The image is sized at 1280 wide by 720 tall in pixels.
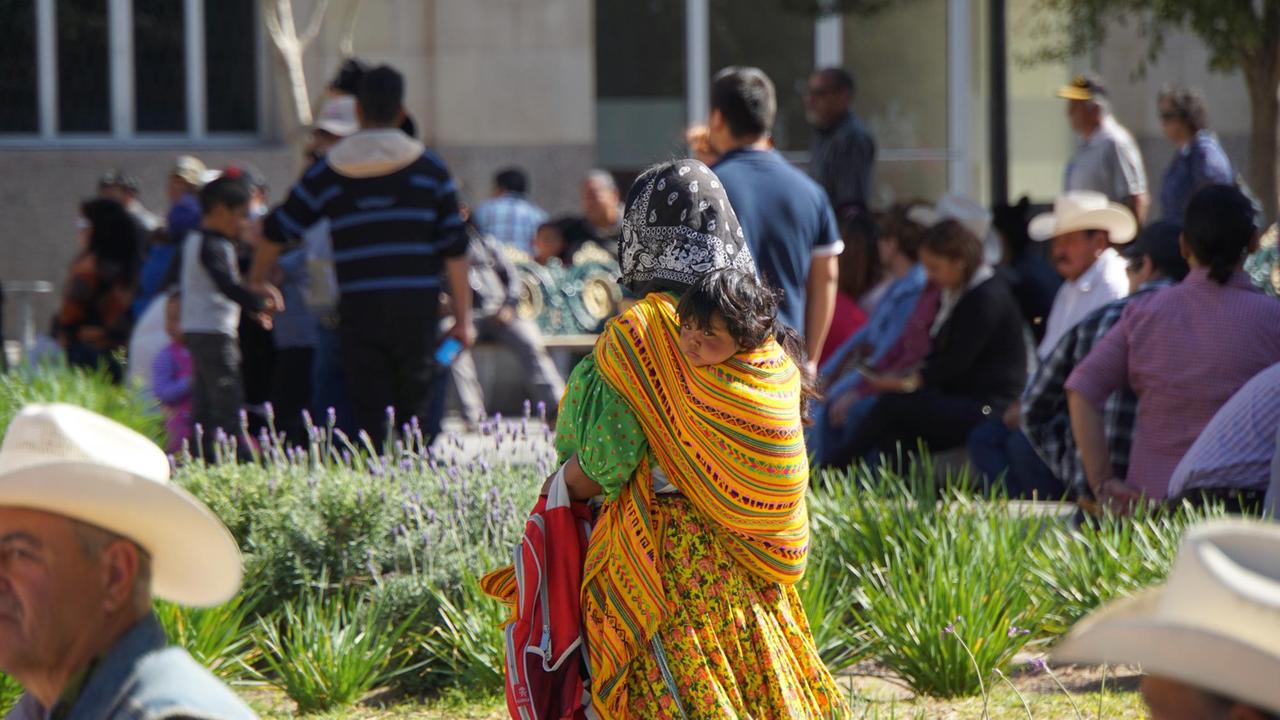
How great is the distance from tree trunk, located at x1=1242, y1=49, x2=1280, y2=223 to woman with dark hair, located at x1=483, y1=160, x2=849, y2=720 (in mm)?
8155

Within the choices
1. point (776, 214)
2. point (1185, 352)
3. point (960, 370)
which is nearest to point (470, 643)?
point (776, 214)

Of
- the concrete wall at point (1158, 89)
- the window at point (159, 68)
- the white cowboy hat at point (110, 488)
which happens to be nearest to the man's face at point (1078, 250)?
the white cowboy hat at point (110, 488)

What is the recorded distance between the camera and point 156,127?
53.4 feet

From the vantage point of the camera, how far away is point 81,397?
8281 millimetres

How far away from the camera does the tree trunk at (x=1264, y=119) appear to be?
10.9 metres

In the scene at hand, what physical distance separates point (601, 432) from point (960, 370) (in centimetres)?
446

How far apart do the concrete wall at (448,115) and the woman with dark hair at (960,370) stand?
7.81 meters

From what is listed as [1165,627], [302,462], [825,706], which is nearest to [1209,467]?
[825,706]

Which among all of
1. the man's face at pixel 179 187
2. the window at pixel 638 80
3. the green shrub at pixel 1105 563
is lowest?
the green shrub at pixel 1105 563

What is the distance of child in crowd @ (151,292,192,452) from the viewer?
353 inches

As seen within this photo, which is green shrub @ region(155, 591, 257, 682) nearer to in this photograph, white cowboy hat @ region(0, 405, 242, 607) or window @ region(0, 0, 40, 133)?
white cowboy hat @ region(0, 405, 242, 607)

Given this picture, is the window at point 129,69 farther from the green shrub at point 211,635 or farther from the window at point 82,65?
the green shrub at point 211,635

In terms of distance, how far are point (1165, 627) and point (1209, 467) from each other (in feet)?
12.2

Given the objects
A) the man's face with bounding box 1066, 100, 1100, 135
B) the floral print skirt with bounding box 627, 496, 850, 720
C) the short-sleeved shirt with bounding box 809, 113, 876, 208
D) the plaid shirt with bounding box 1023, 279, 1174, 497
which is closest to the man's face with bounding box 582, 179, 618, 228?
the short-sleeved shirt with bounding box 809, 113, 876, 208
